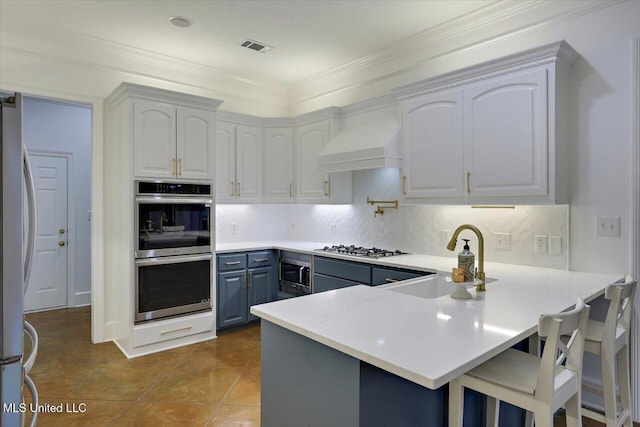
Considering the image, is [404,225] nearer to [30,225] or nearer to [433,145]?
[433,145]

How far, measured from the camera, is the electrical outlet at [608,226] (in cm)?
254

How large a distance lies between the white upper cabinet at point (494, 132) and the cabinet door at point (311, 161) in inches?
46.0

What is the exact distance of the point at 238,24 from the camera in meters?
3.40

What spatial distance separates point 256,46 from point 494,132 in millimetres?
2451

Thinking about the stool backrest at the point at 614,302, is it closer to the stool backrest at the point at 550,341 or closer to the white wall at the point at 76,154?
the stool backrest at the point at 550,341

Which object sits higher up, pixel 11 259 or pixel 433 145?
pixel 433 145

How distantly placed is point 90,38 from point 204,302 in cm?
274

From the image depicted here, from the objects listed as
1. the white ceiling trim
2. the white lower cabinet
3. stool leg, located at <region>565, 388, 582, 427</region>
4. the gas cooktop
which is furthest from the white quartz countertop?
the white lower cabinet

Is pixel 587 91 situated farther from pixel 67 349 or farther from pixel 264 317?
pixel 67 349

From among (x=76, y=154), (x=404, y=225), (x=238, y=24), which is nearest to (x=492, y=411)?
(x=404, y=225)

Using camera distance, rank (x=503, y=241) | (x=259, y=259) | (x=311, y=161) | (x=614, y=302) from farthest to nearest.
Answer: (x=311, y=161) → (x=259, y=259) → (x=503, y=241) → (x=614, y=302)

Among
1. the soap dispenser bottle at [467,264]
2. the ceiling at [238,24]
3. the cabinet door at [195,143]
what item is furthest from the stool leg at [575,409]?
the cabinet door at [195,143]

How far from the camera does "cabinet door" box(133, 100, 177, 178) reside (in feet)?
11.2

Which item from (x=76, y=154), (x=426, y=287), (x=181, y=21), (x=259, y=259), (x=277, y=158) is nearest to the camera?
(x=426, y=287)
